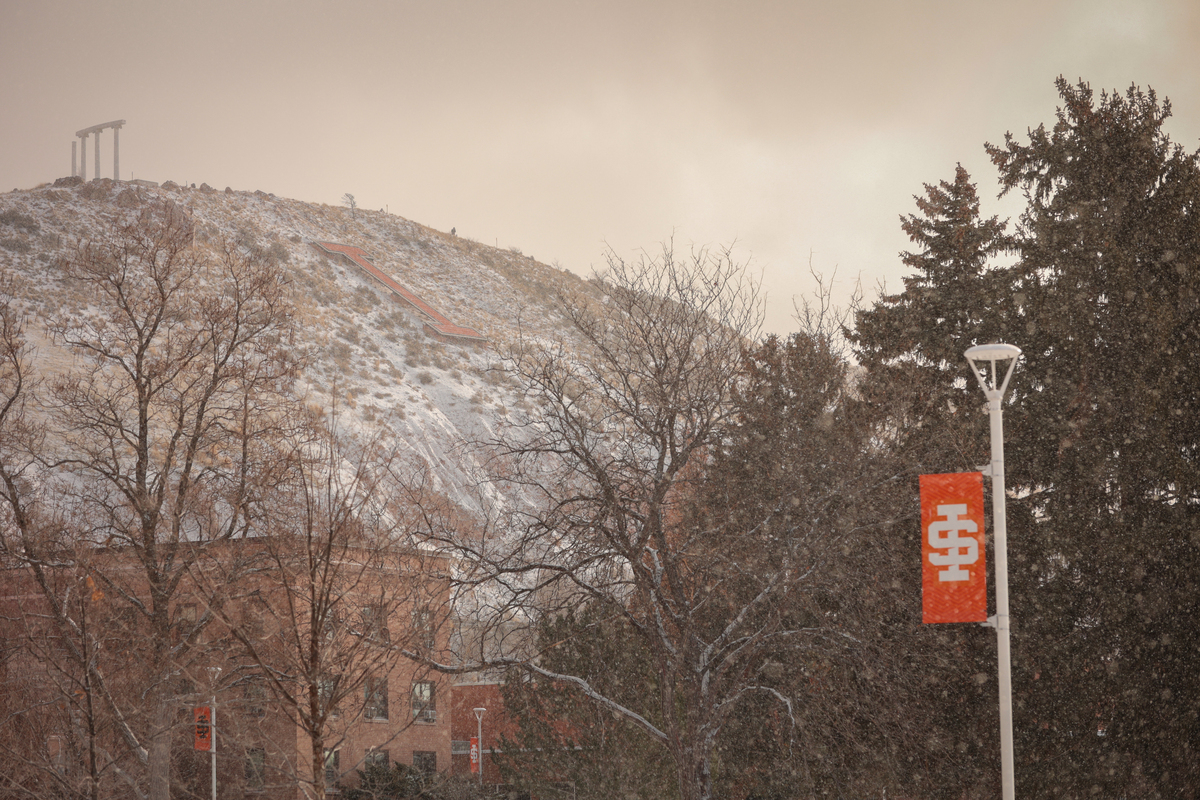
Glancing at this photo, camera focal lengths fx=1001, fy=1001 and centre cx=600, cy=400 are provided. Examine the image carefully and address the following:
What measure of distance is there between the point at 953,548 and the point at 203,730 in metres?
26.2

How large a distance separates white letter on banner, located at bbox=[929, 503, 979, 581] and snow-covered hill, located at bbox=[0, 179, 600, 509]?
36818mm

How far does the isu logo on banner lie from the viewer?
12188 mm

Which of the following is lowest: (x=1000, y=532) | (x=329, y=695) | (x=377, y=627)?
(x=329, y=695)

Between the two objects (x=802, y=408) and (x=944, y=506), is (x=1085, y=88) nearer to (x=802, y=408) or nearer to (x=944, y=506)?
(x=802, y=408)

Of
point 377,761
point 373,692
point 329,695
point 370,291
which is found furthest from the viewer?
point 370,291

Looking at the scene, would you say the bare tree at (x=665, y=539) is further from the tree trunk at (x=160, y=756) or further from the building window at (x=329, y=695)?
the tree trunk at (x=160, y=756)

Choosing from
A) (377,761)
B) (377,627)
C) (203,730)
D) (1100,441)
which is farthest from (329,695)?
(203,730)

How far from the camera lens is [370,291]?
332ft

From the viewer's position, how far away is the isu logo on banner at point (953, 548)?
40.0 ft

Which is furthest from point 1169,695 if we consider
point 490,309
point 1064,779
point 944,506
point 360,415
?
point 490,309

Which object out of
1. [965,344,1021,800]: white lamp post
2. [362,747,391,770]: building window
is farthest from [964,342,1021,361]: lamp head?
[362,747,391,770]: building window

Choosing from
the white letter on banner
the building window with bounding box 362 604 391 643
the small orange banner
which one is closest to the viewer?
the white letter on banner

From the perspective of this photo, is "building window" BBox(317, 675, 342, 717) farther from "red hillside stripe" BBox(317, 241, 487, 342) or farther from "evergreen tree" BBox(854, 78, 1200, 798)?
"red hillside stripe" BBox(317, 241, 487, 342)

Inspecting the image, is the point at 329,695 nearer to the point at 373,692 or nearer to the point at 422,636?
the point at 373,692
